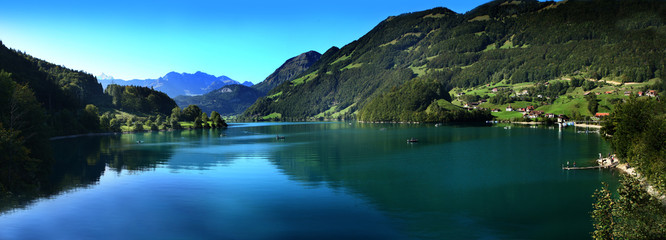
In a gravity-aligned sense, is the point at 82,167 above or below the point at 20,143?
below

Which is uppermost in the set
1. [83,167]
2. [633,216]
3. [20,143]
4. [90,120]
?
[90,120]

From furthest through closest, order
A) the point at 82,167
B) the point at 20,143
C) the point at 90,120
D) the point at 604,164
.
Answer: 1. the point at 90,120
2. the point at 82,167
3. the point at 604,164
4. the point at 20,143

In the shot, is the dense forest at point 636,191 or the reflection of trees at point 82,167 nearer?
the dense forest at point 636,191

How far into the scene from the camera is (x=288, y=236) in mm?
29703

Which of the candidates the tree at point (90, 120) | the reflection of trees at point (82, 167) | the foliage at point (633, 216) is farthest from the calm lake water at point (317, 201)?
the tree at point (90, 120)

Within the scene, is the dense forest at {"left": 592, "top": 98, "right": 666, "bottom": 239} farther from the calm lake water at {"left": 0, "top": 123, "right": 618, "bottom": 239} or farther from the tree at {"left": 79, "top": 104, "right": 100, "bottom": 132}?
the tree at {"left": 79, "top": 104, "right": 100, "bottom": 132}

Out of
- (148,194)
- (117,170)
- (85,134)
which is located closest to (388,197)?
(148,194)

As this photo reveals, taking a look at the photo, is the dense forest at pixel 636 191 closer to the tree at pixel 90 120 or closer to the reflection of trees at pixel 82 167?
the reflection of trees at pixel 82 167

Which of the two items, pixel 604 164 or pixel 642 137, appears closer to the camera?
pixel 642 137

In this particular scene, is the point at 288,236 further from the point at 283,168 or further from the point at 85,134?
the point at 85,134

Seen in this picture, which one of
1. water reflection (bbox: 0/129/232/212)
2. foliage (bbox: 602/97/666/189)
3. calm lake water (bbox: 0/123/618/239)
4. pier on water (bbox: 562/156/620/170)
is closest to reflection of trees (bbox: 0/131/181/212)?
water reflection (bbox: 0/129/232/212)

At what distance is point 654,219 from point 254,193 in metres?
37.2

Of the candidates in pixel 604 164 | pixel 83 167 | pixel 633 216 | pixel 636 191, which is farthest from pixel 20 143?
pixel 604 164

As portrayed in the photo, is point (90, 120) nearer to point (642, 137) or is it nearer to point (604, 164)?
point (604, 164)
